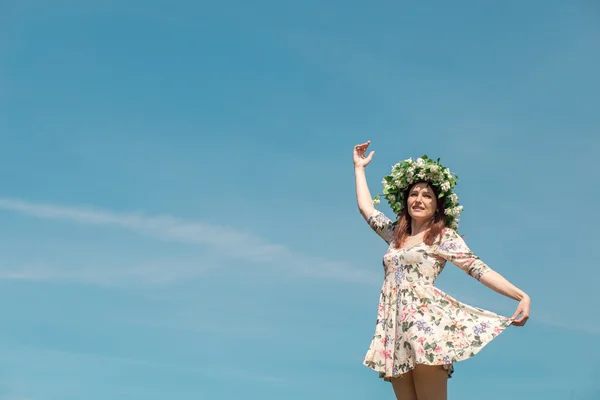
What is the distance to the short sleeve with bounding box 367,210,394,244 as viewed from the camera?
819 centimetres

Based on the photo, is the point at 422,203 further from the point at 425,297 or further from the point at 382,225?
the point at 425,297

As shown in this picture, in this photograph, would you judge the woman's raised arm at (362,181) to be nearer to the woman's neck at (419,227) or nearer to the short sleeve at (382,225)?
the short sleeve at (382,225)

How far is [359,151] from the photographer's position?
897cm

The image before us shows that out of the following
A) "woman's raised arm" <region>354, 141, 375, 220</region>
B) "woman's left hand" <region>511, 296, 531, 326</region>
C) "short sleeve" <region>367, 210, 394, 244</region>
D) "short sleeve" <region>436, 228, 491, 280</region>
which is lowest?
"woman's left hand" <region>511, 296, 531, 326</region>

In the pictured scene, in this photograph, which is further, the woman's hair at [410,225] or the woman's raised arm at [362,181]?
the woman's raised arm at [362,181]

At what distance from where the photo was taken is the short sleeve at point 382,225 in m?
8.19

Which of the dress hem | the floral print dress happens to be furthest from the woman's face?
the dress hem

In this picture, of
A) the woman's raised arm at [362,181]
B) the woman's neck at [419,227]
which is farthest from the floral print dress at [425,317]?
the woman's raised arm at [362,181]

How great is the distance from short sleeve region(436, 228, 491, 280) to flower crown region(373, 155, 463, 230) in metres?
0.27

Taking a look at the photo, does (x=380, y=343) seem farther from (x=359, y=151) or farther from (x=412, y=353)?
(x=359, y=151)

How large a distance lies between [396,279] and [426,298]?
328mm

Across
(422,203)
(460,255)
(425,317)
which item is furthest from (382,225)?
(425,317)

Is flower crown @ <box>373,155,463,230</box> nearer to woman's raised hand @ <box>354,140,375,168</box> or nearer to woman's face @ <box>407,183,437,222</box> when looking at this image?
woman's face @ <box>407,183,437,222</box>

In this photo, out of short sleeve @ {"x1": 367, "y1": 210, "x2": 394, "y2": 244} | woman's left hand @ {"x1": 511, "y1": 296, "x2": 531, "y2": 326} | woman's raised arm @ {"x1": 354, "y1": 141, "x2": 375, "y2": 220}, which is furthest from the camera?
woman's raised arm @ {"x1": 354, "y1": 141, "x2": 375, "y2": 220}
